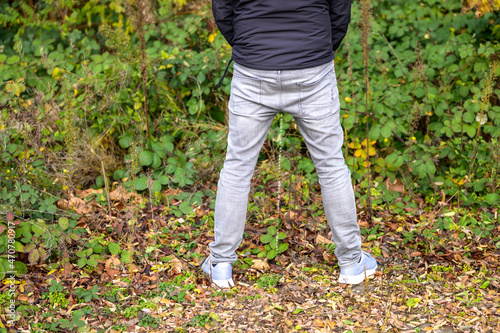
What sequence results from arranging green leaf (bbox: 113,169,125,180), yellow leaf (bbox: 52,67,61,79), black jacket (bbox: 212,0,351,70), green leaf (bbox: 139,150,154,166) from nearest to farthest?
black jacket (bbox: 212,0,351,70), green leaf (bbox: 139,150,154,166), green leaf (bbox: 113,169,125,180), yellow leaf (bbox: 52,67,61,79)

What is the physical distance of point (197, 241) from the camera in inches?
142

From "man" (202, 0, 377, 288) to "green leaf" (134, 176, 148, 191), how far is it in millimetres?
1190

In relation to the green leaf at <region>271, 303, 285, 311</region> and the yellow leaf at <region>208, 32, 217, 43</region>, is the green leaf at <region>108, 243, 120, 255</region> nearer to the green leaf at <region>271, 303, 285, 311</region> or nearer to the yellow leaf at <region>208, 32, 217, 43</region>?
the green leaf at <region>271, 303, 285, 311</region>

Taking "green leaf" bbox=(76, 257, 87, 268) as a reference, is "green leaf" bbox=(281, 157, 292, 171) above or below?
above

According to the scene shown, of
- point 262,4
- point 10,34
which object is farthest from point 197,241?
point 10,34

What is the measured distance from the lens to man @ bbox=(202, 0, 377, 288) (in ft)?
8.52

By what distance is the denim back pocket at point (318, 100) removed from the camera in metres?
2.71

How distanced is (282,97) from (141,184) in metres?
1.77

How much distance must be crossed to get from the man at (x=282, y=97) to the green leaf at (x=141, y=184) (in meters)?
1.19

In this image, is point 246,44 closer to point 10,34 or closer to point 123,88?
point 123,88

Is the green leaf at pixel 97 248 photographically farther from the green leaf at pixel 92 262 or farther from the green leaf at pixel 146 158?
the green leaf at pixel 146 158

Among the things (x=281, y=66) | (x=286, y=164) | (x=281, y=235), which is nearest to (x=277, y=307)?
(x=281, y=235)

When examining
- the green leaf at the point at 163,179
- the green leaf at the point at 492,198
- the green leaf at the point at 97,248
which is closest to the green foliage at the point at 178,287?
the green leaf at the point at 97,248

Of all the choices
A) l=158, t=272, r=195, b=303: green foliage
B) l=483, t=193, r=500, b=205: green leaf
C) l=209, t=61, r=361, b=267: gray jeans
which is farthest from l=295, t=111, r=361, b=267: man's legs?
l=483, t=193, r=500, b=205: green leaf
